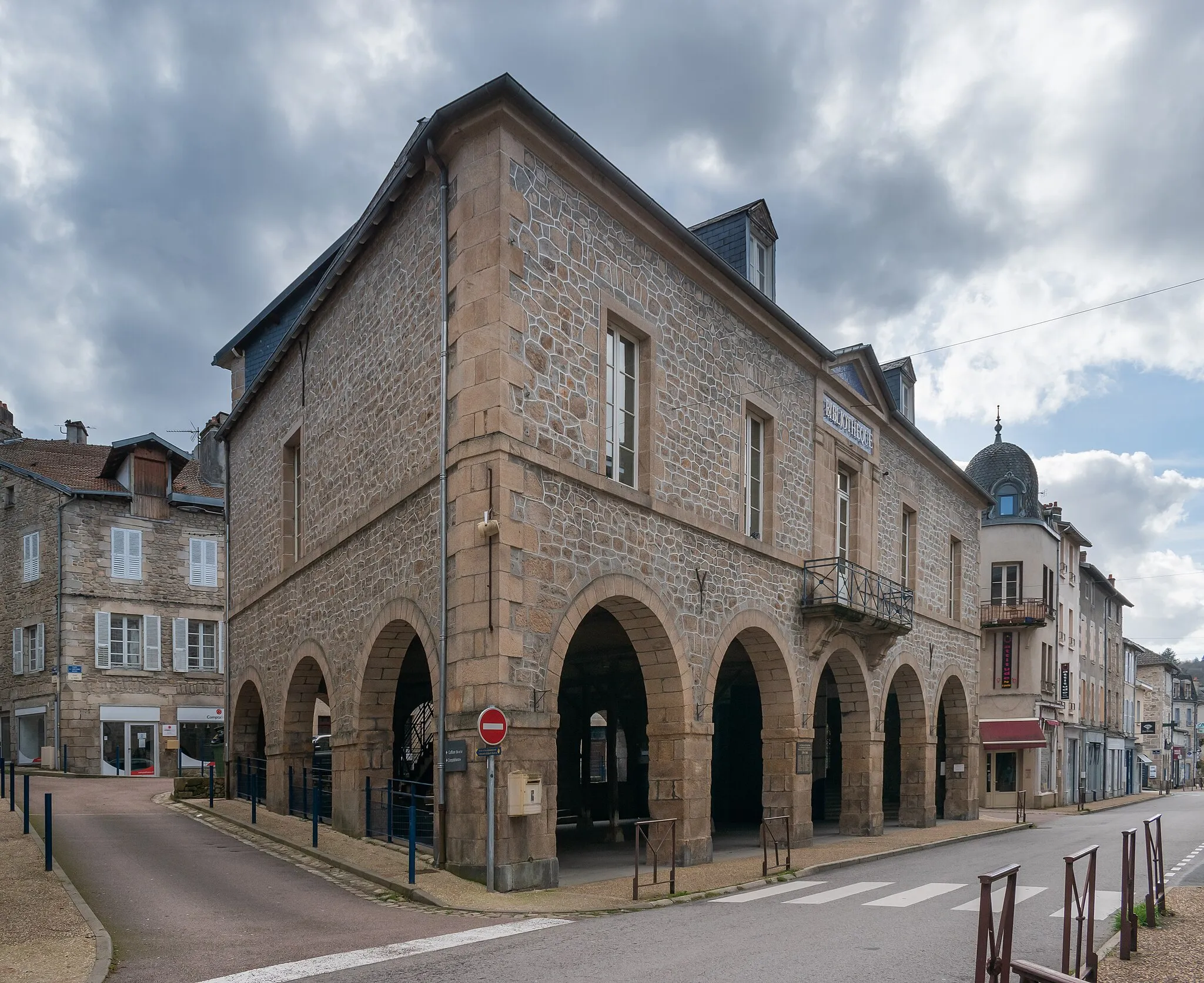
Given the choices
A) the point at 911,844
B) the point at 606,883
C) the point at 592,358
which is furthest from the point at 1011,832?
the point at 592,358

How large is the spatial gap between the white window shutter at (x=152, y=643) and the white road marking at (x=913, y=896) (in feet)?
82.3

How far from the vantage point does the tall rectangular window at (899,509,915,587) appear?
2395 cm

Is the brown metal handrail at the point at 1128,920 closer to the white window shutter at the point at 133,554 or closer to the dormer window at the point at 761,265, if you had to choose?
the dormer window at the point at 761,265

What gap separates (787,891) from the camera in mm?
12102

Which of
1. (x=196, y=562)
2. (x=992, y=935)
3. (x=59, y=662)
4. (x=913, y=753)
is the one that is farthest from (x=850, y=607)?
(x=59, y=662)

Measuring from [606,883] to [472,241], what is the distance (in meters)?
7.44

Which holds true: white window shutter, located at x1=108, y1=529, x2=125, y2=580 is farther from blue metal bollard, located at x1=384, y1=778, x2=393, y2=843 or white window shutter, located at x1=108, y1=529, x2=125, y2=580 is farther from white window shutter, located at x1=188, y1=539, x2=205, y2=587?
blue metal bollard, located at x1=384, y1=778, x2=393, y2=843

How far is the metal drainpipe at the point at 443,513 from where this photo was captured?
11.9 m

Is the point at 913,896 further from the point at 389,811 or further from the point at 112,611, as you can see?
the point at 112,611

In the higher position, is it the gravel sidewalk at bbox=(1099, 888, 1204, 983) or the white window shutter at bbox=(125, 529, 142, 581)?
the white window shutter at bbox=(125, 529, 142, 581)

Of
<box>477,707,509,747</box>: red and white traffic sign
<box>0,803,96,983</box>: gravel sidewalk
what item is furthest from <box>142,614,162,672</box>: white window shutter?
<box>477,707,509,747</box>: red and white traffic sign

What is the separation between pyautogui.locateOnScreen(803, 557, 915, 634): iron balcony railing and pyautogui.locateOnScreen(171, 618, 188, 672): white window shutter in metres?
21.0

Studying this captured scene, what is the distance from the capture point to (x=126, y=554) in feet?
103

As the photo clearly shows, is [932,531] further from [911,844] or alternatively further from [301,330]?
[301,330]
